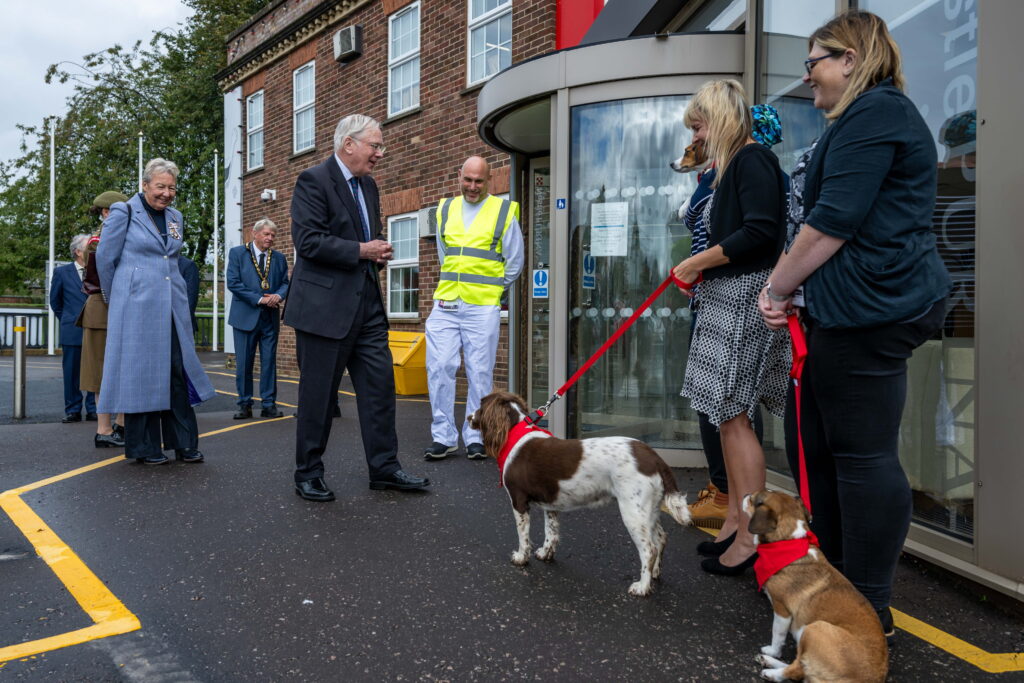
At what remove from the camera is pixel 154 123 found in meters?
31.9

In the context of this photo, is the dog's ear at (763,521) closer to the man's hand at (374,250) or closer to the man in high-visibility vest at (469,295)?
the man's hand at (374,250)

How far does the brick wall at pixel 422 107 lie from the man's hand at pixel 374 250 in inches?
205

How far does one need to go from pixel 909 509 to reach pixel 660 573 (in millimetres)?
1121

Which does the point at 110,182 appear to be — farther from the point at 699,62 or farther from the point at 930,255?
the point at 930,255

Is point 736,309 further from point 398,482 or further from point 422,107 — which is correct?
point 422,107

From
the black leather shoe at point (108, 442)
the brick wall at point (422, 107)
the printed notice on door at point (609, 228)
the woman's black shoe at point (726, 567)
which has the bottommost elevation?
the woman's black shoe at point (726, 567)

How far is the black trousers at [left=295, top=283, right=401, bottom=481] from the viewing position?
4.41 metres

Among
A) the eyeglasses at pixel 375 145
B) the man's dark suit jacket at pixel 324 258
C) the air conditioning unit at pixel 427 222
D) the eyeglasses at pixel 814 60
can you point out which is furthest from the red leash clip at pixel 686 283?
the air conditioning unit at pixel 427 222

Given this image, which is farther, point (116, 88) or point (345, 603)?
point (116, 88)

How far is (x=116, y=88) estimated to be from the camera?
108 feet

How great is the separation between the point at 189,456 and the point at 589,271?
3262mm

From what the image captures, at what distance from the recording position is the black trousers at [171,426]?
17.9 feet

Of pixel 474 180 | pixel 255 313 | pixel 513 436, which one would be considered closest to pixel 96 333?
pixel 255 313

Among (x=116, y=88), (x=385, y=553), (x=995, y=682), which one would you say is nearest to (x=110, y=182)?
(x=116, y=88)
